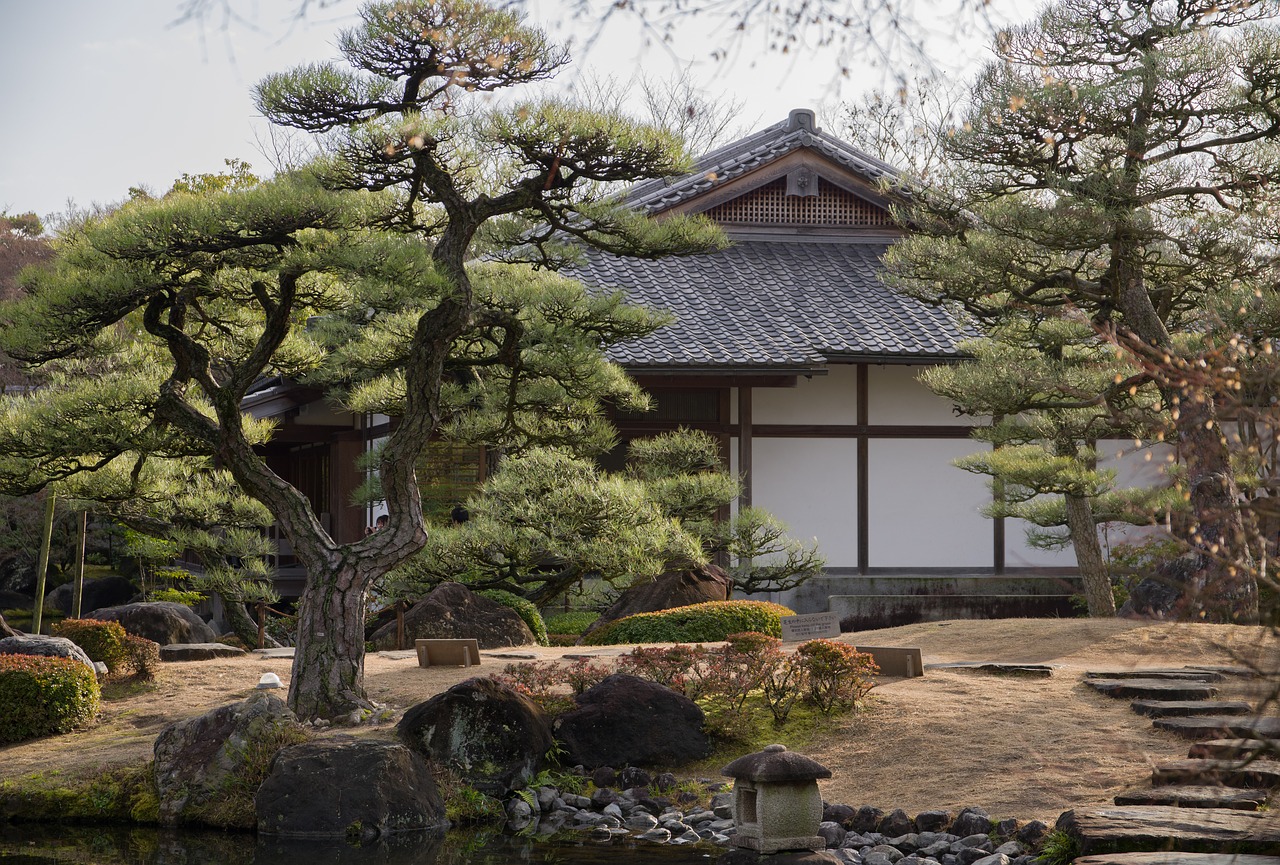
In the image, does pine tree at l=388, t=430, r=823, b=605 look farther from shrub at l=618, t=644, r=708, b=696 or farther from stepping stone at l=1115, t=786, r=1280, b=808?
stepping stone at l=1115, t=786, r=1280, b=808

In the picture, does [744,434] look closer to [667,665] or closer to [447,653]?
[447,653]

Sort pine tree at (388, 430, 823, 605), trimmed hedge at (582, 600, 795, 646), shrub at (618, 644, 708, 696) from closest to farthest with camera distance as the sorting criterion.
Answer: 1. shrub at (618, 644, 708, 696)
2. pine tree at (388, 430, 823, 605)
3. trimmed hedge at (582, 600, 795, 646)

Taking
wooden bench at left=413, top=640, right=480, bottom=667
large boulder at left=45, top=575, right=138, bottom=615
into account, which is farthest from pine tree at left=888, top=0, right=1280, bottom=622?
large boulder at left=45, top=575, right=138, bottom=615

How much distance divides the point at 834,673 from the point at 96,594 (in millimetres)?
15298

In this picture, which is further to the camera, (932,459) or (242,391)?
(932,459)

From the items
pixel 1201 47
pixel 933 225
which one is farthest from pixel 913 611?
pixel 1201 47

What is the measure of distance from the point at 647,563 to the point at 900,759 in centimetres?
310

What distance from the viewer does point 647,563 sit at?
35.9 ft

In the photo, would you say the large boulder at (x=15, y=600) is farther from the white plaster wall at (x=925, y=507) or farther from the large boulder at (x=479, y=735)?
the large boulder at (x=479, y=735)

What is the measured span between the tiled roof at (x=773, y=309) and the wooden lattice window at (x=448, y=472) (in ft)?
7.79

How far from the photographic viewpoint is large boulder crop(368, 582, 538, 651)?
12898 mm

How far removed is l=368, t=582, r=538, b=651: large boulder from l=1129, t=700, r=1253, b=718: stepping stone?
244 inches

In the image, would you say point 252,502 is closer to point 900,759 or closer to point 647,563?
point 647,563

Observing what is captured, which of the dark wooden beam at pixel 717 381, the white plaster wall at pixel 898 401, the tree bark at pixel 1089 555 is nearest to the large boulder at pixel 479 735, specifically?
the tree bark at pixel 1089 555
